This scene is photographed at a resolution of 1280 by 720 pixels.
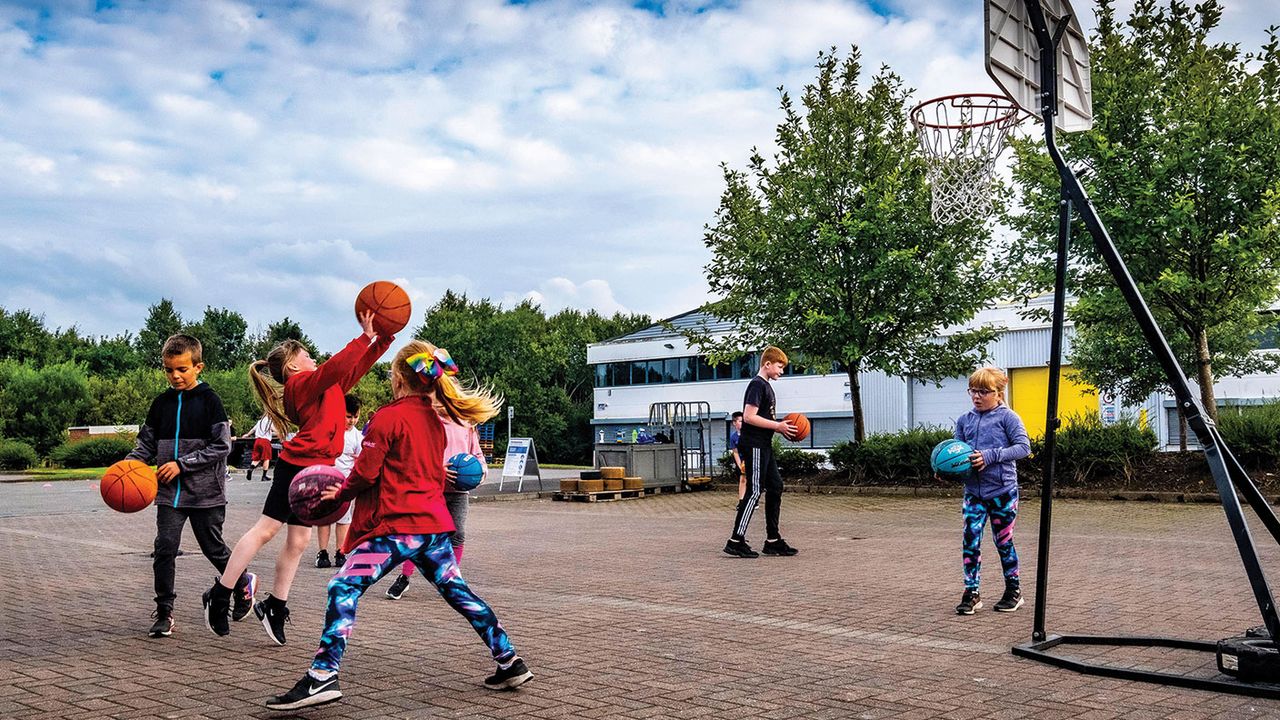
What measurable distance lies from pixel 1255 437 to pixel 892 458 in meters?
6.65

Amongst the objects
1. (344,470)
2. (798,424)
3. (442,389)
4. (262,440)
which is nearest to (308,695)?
(442,389)

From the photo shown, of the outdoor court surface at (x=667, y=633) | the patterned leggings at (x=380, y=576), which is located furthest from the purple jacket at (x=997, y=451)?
the patterned leggings at (x=380, y=576)

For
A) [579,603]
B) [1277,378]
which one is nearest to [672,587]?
[579,603]

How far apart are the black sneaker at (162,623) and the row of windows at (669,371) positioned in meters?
45.0

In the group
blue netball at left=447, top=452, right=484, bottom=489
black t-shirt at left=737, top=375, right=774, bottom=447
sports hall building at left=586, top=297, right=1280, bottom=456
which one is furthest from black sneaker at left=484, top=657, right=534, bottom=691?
sports hall building at left=586, top=297, right=1280, bottom=456

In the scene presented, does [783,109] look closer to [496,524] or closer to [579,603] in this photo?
[496,524]

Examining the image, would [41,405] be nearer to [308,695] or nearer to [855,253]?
[855,253]

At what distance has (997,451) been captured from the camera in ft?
24.3

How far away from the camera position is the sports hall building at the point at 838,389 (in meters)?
39.3

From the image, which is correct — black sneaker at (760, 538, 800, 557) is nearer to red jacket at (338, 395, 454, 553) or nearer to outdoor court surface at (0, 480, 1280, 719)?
outdoor court surface at (0, 480, 1280, 719)

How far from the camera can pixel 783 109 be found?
25.5m

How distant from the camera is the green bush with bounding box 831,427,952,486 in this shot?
74.1 ft

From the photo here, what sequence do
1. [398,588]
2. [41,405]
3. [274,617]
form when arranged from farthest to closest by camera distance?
1. [41,405]
2. [398,588]
3. [274,617]

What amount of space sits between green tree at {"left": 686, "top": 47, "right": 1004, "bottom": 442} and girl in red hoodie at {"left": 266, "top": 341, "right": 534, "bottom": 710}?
18.6 meters
